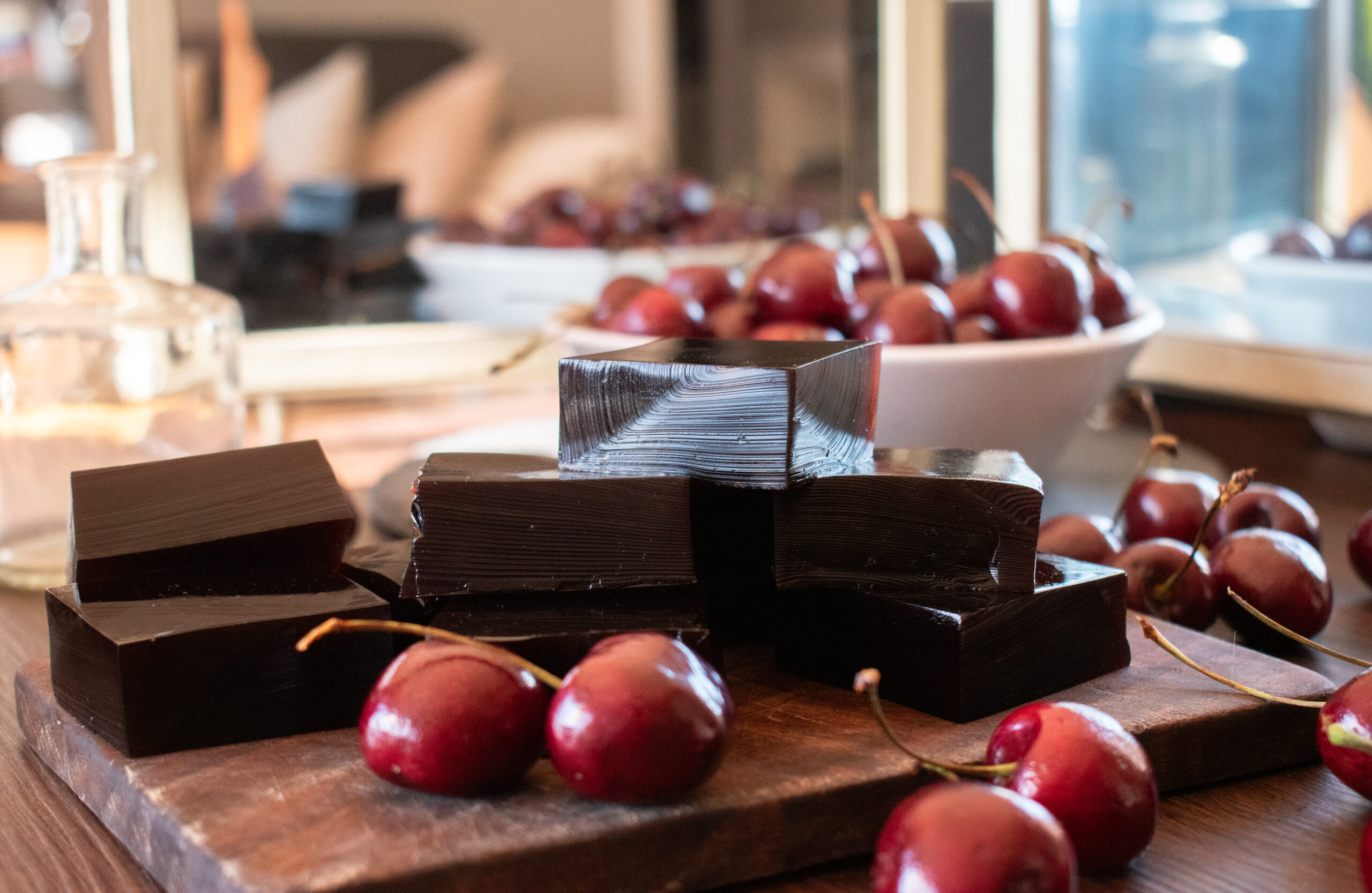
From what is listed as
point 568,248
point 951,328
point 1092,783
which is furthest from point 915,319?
point 568,248

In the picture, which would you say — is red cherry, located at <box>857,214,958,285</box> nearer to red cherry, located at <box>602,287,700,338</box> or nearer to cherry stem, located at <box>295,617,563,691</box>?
red cherry, located at <box>602,287,700,338</box>

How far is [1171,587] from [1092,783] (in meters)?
0.29

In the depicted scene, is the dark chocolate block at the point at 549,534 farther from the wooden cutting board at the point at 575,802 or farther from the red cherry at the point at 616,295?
the red cherry at the point at 616,295

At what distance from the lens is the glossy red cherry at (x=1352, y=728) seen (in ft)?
1.57

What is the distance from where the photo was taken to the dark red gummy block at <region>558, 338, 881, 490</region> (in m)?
0.55

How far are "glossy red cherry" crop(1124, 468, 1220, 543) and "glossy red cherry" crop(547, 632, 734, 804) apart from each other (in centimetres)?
48

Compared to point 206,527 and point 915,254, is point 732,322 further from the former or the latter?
point 206,527

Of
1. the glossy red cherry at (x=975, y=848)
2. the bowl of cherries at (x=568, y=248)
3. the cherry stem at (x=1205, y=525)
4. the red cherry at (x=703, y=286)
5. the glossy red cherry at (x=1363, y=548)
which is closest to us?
the glossy red cherry at (x=975, y=848)

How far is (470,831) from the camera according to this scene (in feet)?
1.42

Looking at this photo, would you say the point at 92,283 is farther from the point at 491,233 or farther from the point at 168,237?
the point at 491,233

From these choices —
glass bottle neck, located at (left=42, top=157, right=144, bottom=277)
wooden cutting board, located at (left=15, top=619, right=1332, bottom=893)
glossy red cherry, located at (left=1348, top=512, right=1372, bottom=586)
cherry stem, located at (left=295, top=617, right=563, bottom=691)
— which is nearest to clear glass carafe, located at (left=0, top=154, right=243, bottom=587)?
glass bottle neck, located at (left=42, top=157, right=144, bottom=277)

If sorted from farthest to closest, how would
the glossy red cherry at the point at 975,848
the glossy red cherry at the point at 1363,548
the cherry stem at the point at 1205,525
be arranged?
the glossy red cherry at the point at 1363,548 < the cherry stem at the point at 1205,525 < the glossy red cherry at the point at 975,848

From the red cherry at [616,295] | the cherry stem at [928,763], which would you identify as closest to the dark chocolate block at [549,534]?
the cherry stem at [928,763]

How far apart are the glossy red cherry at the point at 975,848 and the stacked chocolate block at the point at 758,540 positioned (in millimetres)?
142
